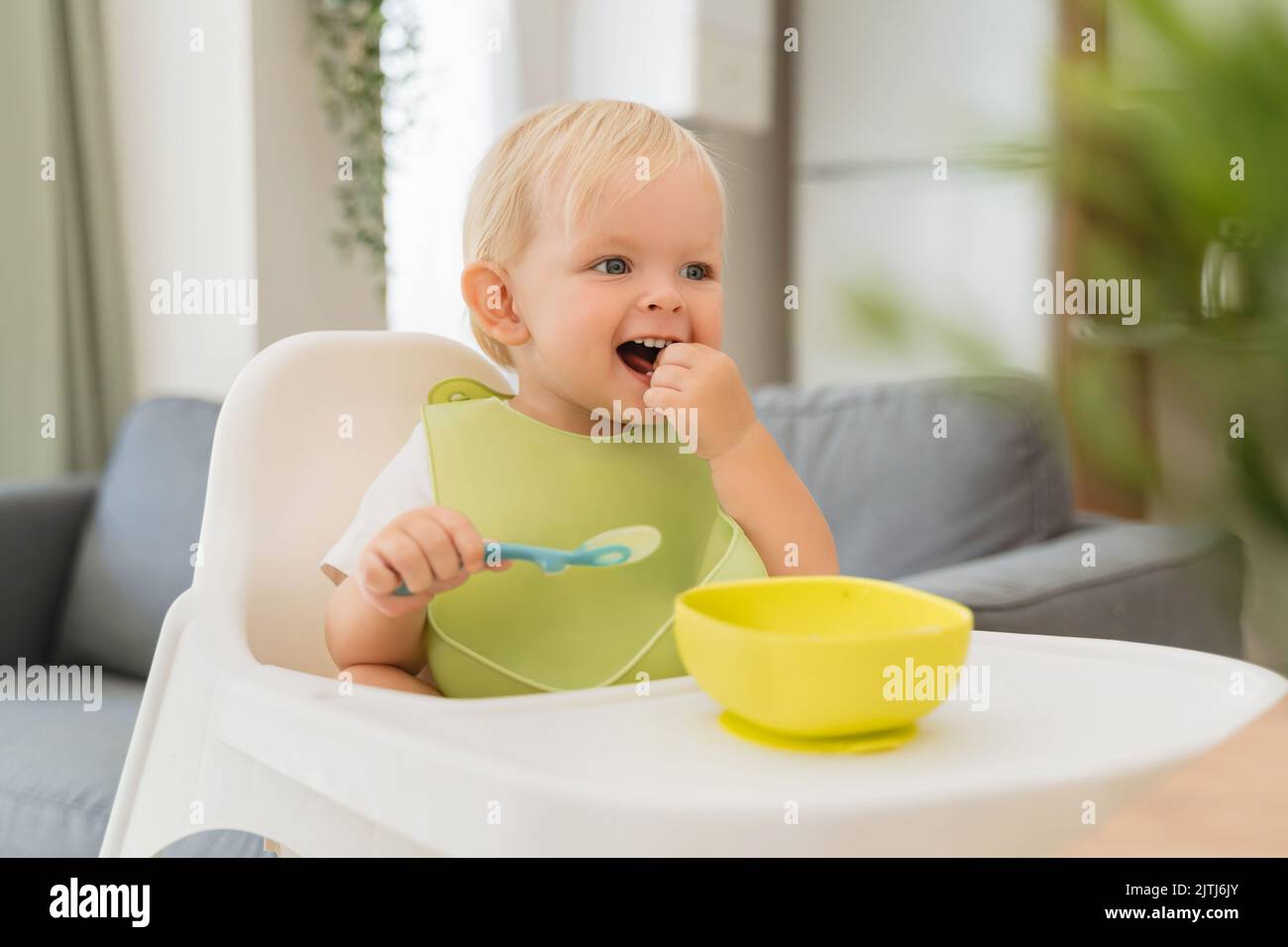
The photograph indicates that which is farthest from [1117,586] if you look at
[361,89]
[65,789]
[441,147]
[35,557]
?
[441,147]

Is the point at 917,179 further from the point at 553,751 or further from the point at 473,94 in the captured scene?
the point at 553,751

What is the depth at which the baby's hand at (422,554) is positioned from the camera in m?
0.55

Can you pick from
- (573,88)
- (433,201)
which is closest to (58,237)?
(433,201)

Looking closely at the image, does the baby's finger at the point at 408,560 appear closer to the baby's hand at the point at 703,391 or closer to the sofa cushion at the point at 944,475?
the baby's hand at the point at 703,391

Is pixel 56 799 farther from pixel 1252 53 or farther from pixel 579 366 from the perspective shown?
pixel 1252 53

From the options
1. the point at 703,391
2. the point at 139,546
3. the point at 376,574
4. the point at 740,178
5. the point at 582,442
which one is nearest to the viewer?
the point at 376,574

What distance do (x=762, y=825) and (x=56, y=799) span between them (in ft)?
3.85

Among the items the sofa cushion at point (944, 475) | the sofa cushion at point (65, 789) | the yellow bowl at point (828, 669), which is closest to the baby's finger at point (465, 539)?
the yellow bowl at point (828, 669)

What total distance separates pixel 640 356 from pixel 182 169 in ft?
5.59

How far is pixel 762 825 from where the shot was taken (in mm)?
400

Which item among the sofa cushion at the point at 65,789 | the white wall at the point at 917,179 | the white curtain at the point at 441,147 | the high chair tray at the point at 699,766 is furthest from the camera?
the white wall at the point at 917,179

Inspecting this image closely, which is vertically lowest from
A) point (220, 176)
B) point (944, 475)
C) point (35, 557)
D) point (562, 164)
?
point (35, 557)

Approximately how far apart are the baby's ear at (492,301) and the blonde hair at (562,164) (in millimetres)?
11

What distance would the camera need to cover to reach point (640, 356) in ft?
2.37
